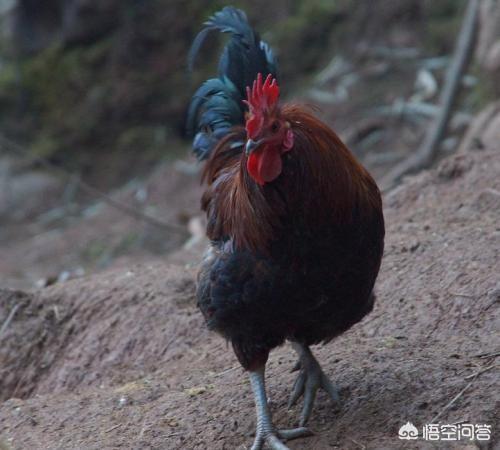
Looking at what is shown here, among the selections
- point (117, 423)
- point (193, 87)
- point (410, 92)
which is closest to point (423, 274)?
point (117, 423)

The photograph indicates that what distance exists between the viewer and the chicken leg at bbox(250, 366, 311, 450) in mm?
3779

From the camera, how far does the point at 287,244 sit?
3.53 meters

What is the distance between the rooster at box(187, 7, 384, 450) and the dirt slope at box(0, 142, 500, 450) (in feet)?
1.05

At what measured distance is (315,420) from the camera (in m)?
4.00

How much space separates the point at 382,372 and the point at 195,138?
5.82ft

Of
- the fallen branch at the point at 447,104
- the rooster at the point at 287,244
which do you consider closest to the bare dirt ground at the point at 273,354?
the rooster at the point at 287,244

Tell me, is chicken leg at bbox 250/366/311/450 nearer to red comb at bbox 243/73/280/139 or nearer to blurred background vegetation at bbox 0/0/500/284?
red comb at bbox 243/73/280/139
